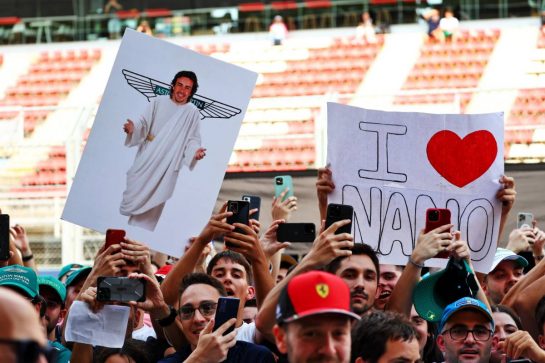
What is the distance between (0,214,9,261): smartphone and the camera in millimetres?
5570

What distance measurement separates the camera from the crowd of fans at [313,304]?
135 inches

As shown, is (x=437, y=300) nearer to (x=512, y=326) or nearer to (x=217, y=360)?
(x=512, y=326)

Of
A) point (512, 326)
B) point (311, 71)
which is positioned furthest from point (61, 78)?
point (512, 326)

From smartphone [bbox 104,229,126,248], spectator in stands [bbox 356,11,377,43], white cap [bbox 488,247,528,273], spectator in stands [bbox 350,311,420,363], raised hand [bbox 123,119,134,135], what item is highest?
raised hand [bbox 123,119,134,135]

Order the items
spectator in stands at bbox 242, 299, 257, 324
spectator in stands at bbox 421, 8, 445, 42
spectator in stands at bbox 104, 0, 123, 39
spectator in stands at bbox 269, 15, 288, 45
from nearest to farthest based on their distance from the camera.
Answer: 1. spectator in stands at bbox 242, 299, 257, 324
2. spectator in stands at bbox 421, 8, 445, 42
3. spectator in stands at bbox 269, 15, 288, 45
4. spectator in stands at bbox 104, 0, 123, 39

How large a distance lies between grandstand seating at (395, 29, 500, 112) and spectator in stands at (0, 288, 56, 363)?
61.4 feet

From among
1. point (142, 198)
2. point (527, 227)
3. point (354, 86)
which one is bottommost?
point (354, 86)

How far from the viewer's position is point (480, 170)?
5.61 metres

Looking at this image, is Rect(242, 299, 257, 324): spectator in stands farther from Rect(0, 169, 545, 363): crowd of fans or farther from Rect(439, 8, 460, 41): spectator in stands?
Rect(439, 8, 460, 41): spectator in stands

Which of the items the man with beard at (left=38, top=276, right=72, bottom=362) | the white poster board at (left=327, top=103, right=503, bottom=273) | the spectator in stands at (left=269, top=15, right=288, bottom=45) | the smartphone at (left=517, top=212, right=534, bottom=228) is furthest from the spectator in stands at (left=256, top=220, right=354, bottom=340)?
the spectator in stands at (left=269, top=15, right=288, bottom=45)

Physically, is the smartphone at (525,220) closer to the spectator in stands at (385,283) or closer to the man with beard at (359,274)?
the spectator in stands at (385,283)

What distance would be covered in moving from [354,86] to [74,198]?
1646 centimetres

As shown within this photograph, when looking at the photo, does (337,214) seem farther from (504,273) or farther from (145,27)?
(145,27)

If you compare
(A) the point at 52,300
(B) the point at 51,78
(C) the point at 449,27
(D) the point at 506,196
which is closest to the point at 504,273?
(D) the point at 506,196
